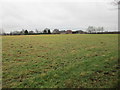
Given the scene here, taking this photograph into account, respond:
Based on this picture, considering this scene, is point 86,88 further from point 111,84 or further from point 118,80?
point 118,80

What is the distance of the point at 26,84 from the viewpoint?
5242 millimetres

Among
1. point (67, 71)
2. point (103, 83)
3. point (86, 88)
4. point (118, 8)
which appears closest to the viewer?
point (86, 88)

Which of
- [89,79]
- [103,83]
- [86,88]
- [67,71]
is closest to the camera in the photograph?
[86,88]

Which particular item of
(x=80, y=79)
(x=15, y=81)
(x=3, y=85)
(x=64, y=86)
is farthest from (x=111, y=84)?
(x=3, y=85)

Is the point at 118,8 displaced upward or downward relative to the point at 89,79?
upward

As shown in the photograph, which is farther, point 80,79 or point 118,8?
point 118,8

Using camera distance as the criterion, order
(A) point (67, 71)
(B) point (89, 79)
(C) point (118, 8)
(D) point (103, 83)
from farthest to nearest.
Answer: (C) point (118, 8), (A) point (67, 71), (B) point (89, 79), (D) point (103, 83)

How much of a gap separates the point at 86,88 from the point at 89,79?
819 mm

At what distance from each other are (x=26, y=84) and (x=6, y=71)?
2.31 m

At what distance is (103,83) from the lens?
4992 mm

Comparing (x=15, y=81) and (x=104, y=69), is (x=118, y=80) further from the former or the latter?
(x=15, y=81)

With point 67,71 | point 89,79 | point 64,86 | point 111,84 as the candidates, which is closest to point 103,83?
point 111,84

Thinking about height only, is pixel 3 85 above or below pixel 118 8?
below

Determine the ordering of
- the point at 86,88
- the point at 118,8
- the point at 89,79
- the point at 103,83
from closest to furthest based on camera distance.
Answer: the point at 86,88
the point at 103,83
the point at 89,79
the point at 118,8
